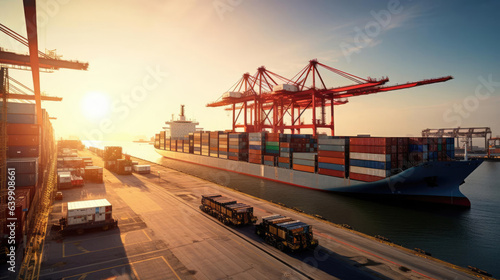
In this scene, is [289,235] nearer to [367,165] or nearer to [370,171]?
[370,171]

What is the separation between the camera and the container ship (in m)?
34.4

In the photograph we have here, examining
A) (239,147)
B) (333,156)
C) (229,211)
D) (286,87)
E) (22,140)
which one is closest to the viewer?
(229,211)

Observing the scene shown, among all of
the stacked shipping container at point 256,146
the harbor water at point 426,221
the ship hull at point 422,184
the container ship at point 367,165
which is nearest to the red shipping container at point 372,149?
the container ship at point 367,165

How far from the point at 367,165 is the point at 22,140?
49.4 meters

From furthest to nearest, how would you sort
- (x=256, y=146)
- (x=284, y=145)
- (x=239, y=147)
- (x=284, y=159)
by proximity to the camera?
1. (x=239, y=147)
2. (x=256, y=146)
3. (x=284, y=145)
4. (x=284, y=159)

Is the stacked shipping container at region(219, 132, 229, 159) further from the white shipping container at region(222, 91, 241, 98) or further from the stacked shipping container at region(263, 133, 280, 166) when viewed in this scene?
the stacked shipping container at region(263, 133, 280, 166)

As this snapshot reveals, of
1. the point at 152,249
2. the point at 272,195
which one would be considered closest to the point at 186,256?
the point at 152,249

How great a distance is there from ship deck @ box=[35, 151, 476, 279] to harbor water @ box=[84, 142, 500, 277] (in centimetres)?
544

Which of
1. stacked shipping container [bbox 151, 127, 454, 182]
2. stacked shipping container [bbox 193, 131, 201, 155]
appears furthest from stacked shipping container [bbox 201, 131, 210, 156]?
stacked shipping container [bbox 151, 127, 454, 182]

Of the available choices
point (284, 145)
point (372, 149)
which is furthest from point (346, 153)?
point (284, 145)

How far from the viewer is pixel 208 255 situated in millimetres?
17672

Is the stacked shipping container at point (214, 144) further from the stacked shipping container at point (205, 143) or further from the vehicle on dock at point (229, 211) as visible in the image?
the vehicle on dock at point (229, 211)

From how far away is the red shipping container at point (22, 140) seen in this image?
29.5 metres

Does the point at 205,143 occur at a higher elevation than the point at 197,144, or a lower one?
higher
